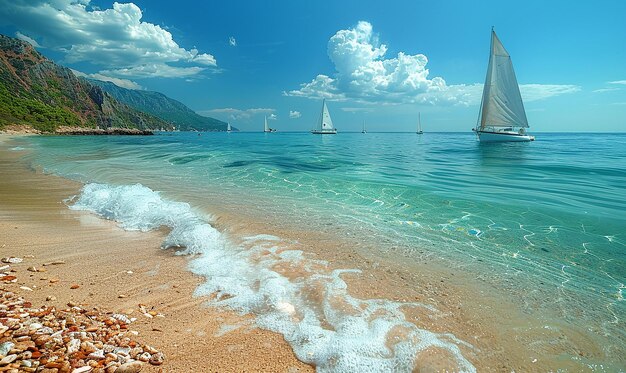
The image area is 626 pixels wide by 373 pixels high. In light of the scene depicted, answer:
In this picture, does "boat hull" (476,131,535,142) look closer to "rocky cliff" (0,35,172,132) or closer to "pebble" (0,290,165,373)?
"pebble" (0,290,165,373)

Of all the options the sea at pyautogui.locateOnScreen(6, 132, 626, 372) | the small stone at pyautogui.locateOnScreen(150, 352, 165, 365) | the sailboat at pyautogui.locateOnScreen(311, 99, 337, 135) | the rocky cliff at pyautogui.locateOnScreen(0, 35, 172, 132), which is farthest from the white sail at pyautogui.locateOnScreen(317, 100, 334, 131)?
the small stone at pyautogui.locateOnScreen(150, 352, 165, 365)

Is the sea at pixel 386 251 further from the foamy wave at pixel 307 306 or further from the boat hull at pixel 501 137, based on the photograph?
the boat hull at pixel 501 137

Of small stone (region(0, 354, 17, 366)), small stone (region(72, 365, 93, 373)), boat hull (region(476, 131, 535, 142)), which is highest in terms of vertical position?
boat hull (region(476, 131, 535, 142))

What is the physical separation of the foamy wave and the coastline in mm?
229

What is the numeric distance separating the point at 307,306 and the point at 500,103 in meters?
58.9

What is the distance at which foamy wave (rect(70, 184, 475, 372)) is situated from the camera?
3.40 metres

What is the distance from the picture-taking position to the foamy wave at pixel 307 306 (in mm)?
3400

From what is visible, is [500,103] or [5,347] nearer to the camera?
[5,347]

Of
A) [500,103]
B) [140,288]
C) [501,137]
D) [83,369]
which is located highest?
[500,103]

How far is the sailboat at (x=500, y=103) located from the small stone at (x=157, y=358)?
59.0 m

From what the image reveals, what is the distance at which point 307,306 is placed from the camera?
173 inches

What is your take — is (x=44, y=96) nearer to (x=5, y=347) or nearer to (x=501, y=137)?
(x=501, y=137)

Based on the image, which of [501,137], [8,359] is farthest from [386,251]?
[501,137]

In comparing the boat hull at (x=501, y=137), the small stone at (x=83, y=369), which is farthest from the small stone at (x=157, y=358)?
the boat hull at (x=501, y=137)
